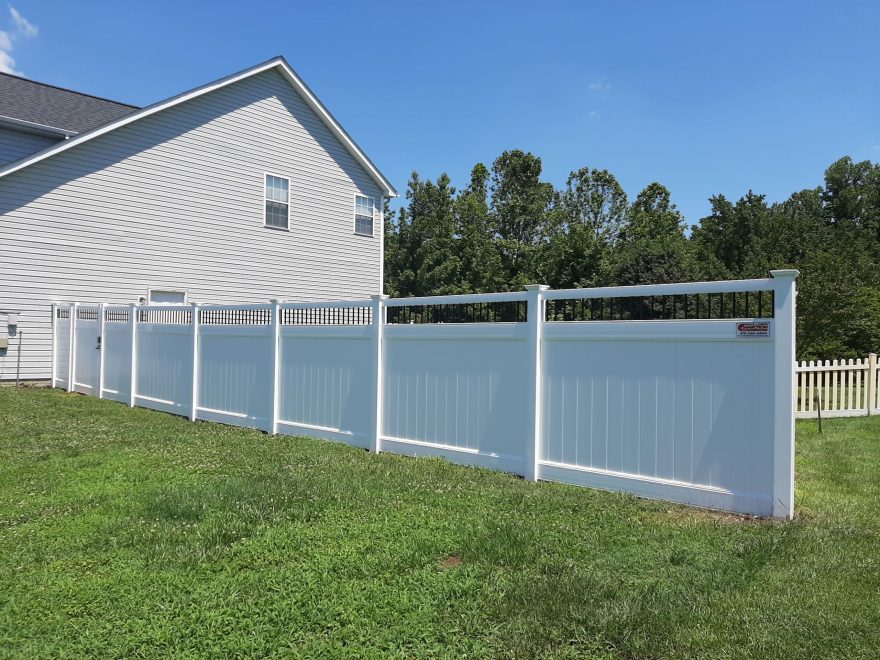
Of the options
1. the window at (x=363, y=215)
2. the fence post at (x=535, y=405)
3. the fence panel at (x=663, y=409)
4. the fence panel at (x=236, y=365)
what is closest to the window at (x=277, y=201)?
the window at (x=363, y=215)

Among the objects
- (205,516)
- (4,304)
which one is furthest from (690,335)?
(4,304)

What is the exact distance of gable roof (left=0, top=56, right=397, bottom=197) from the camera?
12859 millimetres

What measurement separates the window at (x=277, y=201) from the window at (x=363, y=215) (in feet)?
7.62

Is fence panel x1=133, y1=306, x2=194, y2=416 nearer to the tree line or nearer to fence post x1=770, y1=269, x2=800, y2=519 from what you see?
fence post x1=770, y1=269, x2=800, y2=519

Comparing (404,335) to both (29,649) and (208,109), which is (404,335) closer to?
(29,649)

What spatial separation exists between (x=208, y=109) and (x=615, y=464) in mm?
14103

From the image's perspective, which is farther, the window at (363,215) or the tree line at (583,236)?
the tree line at (583,236)

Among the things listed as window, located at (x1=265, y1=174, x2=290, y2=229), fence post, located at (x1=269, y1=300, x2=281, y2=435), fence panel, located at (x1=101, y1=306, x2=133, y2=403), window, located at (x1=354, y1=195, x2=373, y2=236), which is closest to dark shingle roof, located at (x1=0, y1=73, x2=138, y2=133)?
window, located at (x1=265, y1=174, x2=290, y2=229)

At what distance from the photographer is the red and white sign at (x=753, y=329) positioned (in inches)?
178

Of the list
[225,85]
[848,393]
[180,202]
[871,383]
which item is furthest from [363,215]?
[871,383]

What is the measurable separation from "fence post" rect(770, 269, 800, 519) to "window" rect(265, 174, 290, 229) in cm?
1438

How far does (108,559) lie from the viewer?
3768 millimetres

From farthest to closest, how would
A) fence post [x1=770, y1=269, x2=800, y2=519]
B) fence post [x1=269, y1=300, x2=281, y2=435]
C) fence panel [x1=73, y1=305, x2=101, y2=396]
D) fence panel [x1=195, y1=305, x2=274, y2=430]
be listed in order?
fence panel [x1=73, y1=305, x2=101, y2=396], fence panel [x1=195, y1=305, x2=274, y2=430], fence post [x1=269, y1=300, x2=281, y2=435], fence post [x1=770, y1=269, x2=800, y2=519]

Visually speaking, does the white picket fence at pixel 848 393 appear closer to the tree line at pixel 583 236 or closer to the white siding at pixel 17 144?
the tree line at pixel 583 236
